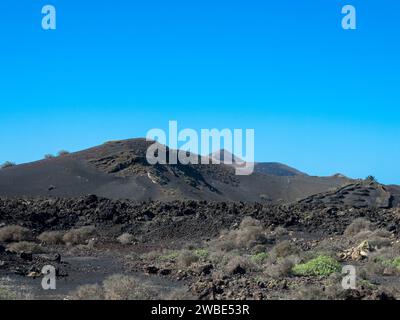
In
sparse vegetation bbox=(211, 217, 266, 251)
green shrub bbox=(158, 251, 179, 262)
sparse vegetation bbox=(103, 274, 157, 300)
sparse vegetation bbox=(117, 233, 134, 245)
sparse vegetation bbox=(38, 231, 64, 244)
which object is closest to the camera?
sparse vegetation bbox=(103, 274, 157, 300)

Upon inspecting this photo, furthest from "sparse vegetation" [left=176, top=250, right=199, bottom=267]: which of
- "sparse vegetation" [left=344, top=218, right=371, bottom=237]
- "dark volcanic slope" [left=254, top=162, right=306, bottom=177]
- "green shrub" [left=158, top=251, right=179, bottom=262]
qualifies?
"dark volcanic slope" [left=254, top=162, right=306, bottom=177]

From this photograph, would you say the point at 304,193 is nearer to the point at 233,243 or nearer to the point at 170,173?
the point at 170,173

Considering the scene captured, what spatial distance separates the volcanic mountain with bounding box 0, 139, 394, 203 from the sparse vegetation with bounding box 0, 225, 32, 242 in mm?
19062

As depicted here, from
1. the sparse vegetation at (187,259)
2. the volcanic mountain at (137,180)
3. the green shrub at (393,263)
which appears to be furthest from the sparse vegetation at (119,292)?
the volcanic mountain at (137,180)

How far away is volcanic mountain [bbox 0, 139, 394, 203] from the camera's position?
48438 millimetres

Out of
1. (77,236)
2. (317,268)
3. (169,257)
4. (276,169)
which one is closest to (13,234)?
(77,236)

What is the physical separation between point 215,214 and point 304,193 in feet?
105

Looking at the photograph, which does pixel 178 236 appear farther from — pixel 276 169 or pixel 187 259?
pixel 276 169

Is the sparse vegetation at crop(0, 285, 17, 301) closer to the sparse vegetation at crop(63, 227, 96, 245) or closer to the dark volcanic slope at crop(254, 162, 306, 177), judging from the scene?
the sparse vegetation at crop(63, 227, 96, 245)

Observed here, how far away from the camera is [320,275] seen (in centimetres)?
1413

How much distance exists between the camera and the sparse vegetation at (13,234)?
2519 cm

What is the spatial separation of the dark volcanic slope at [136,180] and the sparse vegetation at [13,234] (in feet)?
65.9
